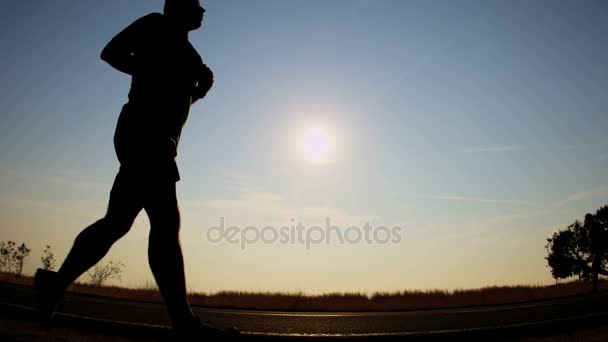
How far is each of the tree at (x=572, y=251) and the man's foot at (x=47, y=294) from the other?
48860 mm

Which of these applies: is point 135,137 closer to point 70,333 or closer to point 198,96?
point 198,96

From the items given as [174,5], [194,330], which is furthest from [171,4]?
[194,330]

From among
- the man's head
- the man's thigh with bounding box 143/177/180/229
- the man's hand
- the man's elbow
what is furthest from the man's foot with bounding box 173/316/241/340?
the man's head

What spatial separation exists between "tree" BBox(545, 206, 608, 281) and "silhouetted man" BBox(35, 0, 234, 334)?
48236mm

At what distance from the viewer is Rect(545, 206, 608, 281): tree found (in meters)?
40.1

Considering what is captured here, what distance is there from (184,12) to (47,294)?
2.11 meters

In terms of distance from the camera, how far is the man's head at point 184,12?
282 cm

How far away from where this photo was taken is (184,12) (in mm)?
2840

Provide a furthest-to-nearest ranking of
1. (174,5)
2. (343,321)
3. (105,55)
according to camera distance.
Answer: (343,321) < (174,5) < (105,55)

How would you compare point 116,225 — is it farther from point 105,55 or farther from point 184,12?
point 184,12

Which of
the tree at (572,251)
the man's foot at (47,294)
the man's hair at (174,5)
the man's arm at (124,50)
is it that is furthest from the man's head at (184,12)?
the tree at (572,251)

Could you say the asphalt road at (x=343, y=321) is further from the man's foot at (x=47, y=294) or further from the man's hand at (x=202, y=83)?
the man's hand at (x=202, y=83)

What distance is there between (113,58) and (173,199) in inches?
Answer: 41.6

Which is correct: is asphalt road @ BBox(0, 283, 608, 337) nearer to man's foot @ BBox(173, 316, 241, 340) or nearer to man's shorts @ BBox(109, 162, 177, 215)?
man's foot @ BBox(173, 316, 241, 340)
